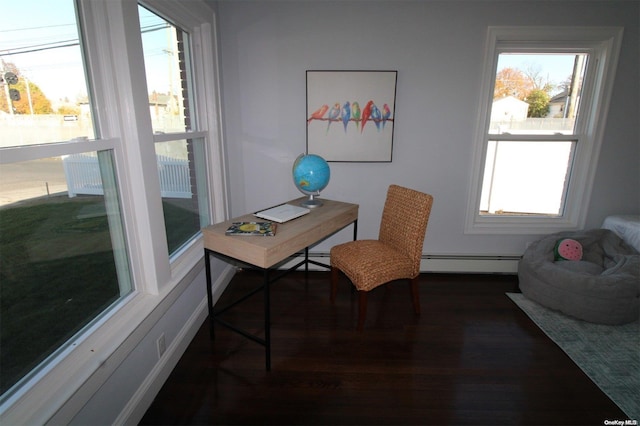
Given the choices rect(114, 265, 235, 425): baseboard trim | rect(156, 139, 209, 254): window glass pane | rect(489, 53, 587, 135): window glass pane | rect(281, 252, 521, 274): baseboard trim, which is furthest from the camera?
rect(281, 252, 521, 274): baseboard trim

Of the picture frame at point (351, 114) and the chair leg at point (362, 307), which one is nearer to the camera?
the chair leg at point (362, 307)

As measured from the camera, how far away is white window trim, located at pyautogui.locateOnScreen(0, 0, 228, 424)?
1067mm

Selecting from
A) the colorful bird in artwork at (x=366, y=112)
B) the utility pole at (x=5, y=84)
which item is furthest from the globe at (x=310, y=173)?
the utility pole at (x=5, y=84)

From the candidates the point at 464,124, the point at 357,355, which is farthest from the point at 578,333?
the point at 464,124

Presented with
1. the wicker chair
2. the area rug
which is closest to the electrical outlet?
the wicker chair

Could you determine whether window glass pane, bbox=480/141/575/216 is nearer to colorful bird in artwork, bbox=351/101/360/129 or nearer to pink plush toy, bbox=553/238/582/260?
pink plush toy, bbox=553/238/582/260

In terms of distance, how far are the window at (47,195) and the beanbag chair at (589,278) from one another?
286 cm

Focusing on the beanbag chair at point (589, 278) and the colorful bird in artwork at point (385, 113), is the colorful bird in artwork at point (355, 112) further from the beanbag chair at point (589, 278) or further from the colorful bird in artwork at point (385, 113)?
the beanbag chair at point (589, 278)

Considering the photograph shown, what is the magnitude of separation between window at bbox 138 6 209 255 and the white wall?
453 millimetres

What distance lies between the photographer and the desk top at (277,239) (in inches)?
→ 63.9

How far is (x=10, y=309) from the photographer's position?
1053mm

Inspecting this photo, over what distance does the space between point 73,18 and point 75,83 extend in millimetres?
261

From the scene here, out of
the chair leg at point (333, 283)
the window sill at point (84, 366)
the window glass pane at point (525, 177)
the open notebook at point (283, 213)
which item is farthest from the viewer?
the window glass pane at point (525, 177)

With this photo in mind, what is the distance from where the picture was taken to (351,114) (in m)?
2.66
